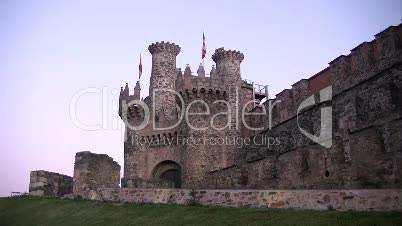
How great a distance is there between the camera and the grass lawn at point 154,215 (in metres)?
11.6

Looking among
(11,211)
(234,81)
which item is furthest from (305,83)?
(11,211)

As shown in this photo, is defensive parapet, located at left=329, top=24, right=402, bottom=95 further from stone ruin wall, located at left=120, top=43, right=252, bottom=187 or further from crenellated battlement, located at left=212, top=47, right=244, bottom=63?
crenellated battlement, located at left=212, top=47, right=244, bottom=63

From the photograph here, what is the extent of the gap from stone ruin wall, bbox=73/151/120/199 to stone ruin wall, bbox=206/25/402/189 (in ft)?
18.4

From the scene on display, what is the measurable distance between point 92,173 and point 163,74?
47.2ft

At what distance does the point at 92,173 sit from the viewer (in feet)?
69.4

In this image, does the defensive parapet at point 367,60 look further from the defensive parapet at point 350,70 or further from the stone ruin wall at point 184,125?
the stone ruin wall at point 184,125

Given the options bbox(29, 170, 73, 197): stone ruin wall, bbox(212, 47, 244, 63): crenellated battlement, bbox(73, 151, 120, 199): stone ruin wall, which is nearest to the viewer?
bbox(73, 151, 120, 199): stone ruin wall

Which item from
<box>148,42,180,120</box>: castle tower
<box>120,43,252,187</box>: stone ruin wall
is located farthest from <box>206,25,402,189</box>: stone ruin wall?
<box>148,42,180,120</box>: castle tower

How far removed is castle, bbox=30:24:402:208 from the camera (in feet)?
59.7

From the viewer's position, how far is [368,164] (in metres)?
17.4

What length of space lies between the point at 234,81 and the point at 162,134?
6406 mm

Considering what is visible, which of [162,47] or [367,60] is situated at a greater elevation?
[162,47]

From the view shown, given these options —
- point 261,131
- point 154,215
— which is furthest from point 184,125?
point 154,215

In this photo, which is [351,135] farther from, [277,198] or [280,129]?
[280,129]
